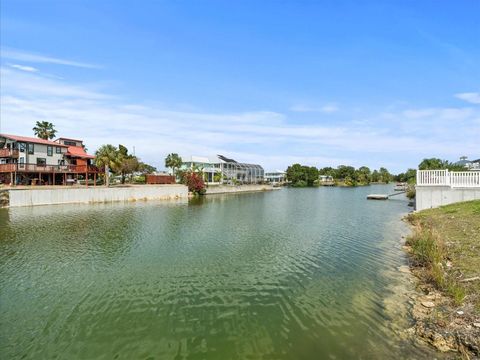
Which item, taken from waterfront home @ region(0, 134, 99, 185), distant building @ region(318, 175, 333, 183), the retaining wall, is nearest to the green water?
the retaining wall

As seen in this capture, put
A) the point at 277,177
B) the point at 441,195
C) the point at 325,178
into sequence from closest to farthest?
the point at 441,195
the point at 277,177
the point at 325,178

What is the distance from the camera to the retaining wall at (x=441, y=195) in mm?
29031

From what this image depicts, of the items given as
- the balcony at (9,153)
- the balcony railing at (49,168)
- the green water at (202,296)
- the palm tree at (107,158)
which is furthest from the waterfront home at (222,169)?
the green water at (202,296)

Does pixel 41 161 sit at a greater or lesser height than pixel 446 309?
greater

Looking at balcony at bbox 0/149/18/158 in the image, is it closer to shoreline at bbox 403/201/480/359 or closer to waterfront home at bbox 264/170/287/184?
shoreline at bbox 403/201/480/359

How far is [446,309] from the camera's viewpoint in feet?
32.9

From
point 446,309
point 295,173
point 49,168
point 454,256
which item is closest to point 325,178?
point 295,173

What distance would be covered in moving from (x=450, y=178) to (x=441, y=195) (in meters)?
1.94

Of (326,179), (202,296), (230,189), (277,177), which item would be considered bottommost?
(202,296)

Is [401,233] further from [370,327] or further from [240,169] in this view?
[240,169]

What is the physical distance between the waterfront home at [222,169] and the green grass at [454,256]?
77.6 meters

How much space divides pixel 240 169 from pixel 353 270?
100 meters

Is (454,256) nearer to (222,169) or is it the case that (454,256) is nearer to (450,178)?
(450,178)

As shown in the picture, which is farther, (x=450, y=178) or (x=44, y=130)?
(x=44, y=130)
